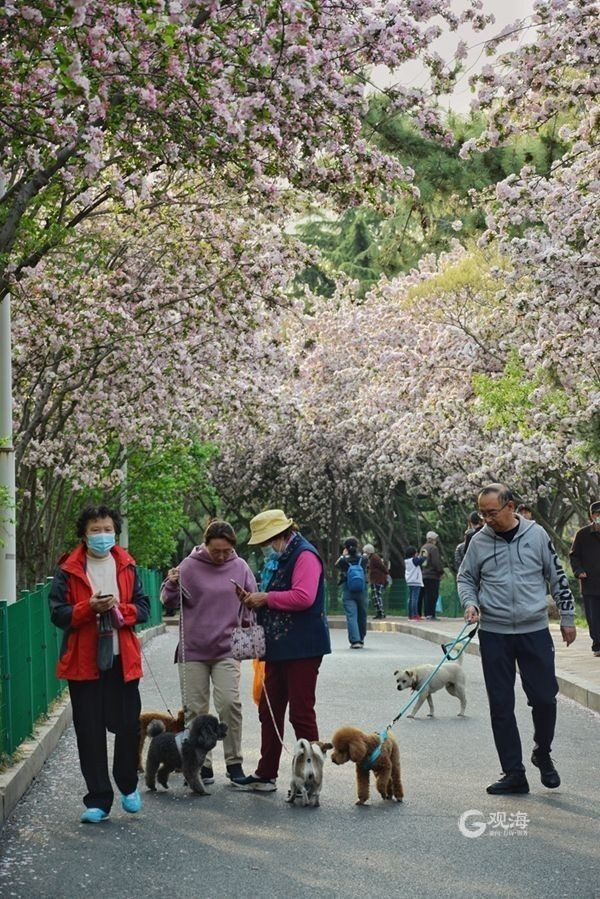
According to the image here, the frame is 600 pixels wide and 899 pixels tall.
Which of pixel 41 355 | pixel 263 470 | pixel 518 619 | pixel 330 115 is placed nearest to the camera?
pixel 518 619

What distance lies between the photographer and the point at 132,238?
2056 cm

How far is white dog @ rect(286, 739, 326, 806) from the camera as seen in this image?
924 cm

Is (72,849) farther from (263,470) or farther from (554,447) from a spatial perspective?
(263,470)

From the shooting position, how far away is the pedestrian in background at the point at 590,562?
19.3m

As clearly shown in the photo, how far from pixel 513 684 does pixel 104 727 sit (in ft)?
7.96

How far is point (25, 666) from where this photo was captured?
38.2 feet

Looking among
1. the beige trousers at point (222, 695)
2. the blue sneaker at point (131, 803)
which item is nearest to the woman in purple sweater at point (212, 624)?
the beige trousers at point (222, 695)

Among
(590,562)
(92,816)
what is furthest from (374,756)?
(590,562)

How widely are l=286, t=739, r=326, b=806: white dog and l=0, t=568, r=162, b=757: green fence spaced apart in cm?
194

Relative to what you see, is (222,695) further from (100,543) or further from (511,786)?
(511,786)

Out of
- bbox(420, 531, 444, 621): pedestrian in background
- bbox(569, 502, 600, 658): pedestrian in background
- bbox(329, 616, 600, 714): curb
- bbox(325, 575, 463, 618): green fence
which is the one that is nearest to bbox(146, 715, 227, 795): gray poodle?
bbox(329, 616, 600, 714): curb

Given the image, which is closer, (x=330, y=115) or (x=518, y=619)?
(x=518, y=619)

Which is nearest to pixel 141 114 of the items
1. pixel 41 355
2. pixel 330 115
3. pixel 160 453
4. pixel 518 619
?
pixel 330 115

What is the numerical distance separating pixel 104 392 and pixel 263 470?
29238 millimetres
